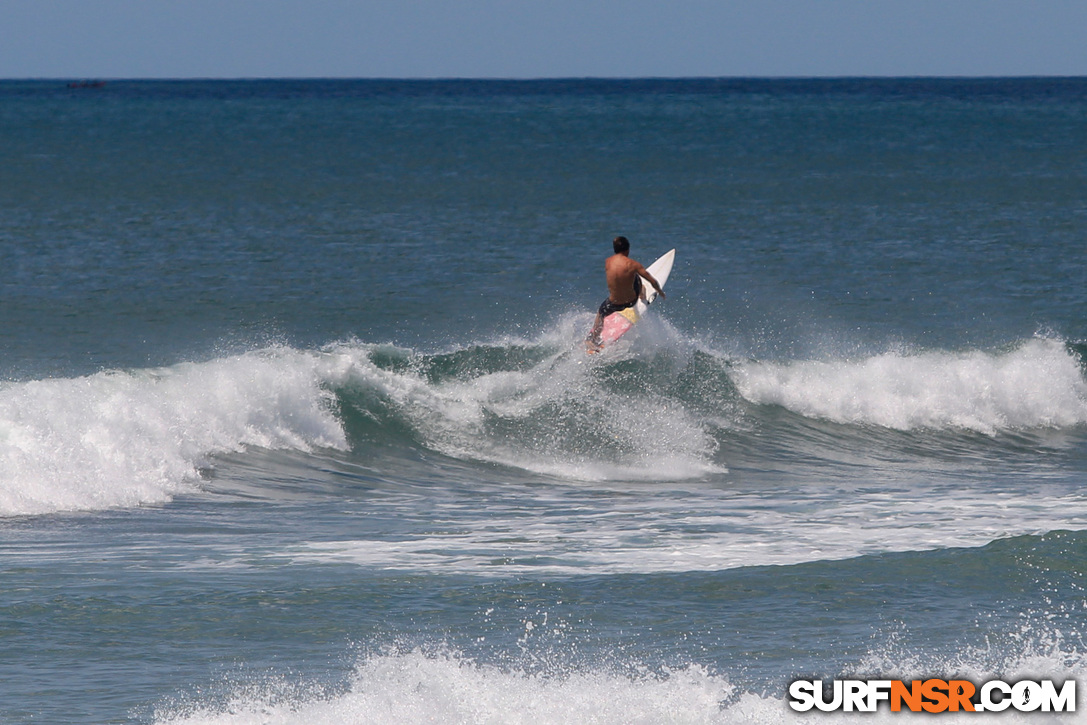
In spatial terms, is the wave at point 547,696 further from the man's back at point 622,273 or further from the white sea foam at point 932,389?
the white sea foam at point 932,389

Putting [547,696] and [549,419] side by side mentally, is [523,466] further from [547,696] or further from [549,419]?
[547,696]

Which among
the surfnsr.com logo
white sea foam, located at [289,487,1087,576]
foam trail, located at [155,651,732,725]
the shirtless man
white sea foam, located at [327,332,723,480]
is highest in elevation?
the shirtless man

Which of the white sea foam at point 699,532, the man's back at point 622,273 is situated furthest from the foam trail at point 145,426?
the man's back at point 622,273

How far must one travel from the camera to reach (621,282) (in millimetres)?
15102

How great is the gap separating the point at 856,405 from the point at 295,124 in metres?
72.1

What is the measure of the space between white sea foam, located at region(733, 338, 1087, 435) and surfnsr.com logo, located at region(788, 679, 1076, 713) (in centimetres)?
959

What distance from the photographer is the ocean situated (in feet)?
23.3

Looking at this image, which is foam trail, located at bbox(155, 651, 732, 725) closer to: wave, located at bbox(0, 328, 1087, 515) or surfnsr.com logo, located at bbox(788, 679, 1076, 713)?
surfnsr.com logo, located at bbox(788, 679, 1076, 713)

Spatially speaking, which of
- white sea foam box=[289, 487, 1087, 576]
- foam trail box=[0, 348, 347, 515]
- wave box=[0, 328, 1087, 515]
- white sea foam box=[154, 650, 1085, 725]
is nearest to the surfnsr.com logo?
white sea foam box=[154, 650, 1085, 725]

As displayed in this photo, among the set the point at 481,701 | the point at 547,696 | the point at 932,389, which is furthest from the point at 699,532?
the point at 932,389

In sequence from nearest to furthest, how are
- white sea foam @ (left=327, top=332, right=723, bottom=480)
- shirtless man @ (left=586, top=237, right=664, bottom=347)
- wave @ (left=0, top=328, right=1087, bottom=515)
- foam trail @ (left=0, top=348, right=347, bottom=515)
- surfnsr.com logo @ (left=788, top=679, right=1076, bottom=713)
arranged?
surfnsr.com logo @ (left=788, top=679, right=1076, bottom=713), foam trail @ (left=0, top=348, right=347, bottom=515), wave @ (left=0, top=328, right=1087, bottom=515), white sea foam @ (left=327, top=332, right=723, bottom=480), shirtless man @ (left=586, top=237, right=664, bottom=347)

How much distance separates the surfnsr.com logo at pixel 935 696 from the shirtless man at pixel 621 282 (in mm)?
8528

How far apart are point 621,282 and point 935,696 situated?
913 cm

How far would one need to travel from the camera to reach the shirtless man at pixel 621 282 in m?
15.1
